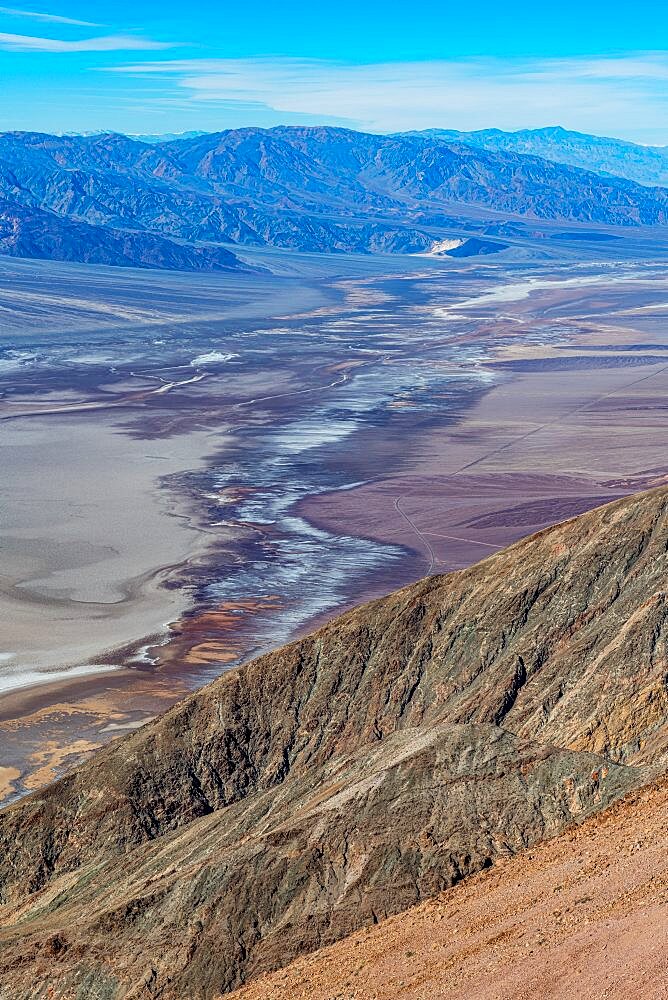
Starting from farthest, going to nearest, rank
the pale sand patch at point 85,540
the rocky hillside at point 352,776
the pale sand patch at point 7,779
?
the pale sand patch at point 85,540 → the pale sand patch at point 7,779 → the rocky hillside at point 352,776

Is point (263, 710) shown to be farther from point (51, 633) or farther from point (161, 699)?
point (51, 633)

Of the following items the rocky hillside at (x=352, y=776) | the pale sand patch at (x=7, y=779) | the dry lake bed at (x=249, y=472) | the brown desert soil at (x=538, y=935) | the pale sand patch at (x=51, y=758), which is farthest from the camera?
the dry lake bed at (x=249, y=472)

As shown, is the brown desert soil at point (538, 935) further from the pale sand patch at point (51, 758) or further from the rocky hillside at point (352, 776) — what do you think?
the pale sand patch at point (51, 758)

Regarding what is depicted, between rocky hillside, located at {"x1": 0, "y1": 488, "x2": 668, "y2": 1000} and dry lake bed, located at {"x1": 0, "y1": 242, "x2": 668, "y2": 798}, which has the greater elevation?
rocky hillside, located at {"x1": 0, "y1": 488, "x2": 668, "y2": 1000}

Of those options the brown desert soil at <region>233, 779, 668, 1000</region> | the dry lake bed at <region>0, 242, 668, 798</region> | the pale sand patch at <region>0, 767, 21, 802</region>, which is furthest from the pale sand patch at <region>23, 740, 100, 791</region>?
the brown desert soil at <region>233, 779, 668, 1000</region>

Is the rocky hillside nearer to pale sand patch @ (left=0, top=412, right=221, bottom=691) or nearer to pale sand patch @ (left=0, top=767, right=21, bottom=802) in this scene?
pale sand patch @ (left=0, top=767, right=21, bottom=802)

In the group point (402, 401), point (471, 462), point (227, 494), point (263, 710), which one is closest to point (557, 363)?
point (402, 401)

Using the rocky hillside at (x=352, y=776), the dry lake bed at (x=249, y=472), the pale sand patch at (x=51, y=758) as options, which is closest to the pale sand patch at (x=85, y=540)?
the dry lake bed at (x=249, y=472)
